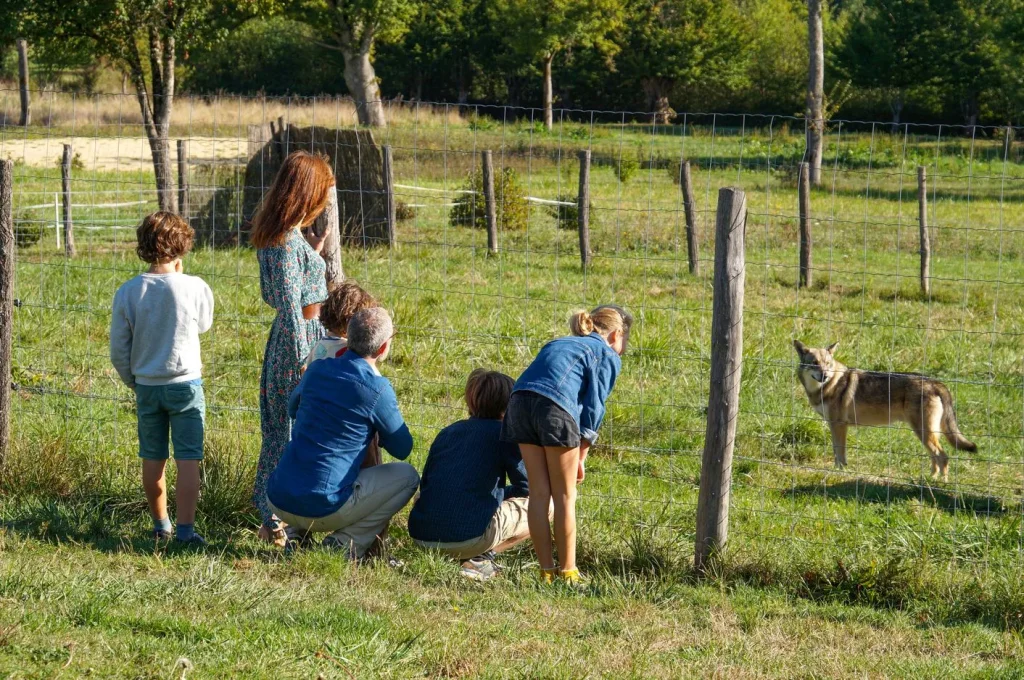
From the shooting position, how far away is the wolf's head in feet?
26.8

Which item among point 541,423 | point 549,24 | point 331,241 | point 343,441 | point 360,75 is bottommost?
point 343,441

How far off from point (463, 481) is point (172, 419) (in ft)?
4.71

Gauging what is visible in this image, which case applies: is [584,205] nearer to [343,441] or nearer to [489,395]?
[489,395]

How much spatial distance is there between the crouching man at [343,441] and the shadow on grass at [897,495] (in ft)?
9.78

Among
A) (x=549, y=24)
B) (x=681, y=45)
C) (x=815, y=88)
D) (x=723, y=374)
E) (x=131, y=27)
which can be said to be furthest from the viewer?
(x=681, y=45)

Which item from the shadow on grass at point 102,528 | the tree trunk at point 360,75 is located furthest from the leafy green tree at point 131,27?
the tree trunk at point 360,75

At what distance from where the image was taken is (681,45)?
5450 cm

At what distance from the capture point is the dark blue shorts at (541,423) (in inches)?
190

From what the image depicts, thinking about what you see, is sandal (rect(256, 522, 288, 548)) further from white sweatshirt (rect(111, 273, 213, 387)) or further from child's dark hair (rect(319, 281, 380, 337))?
child's dark hair (rect(319, 281, 380, 337))

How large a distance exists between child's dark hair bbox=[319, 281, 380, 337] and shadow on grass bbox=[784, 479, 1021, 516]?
127 inches

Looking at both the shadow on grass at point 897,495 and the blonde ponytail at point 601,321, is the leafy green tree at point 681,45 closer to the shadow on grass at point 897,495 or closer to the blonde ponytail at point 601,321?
the shadow on grass at point 897,495

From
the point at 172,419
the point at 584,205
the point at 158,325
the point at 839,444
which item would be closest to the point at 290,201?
the point at 158,325

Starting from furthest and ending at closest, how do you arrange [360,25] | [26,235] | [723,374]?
[360,25] → [26,235] → [723,374]

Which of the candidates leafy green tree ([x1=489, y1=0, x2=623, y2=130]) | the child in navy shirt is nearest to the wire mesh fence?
the child in navy shirt
